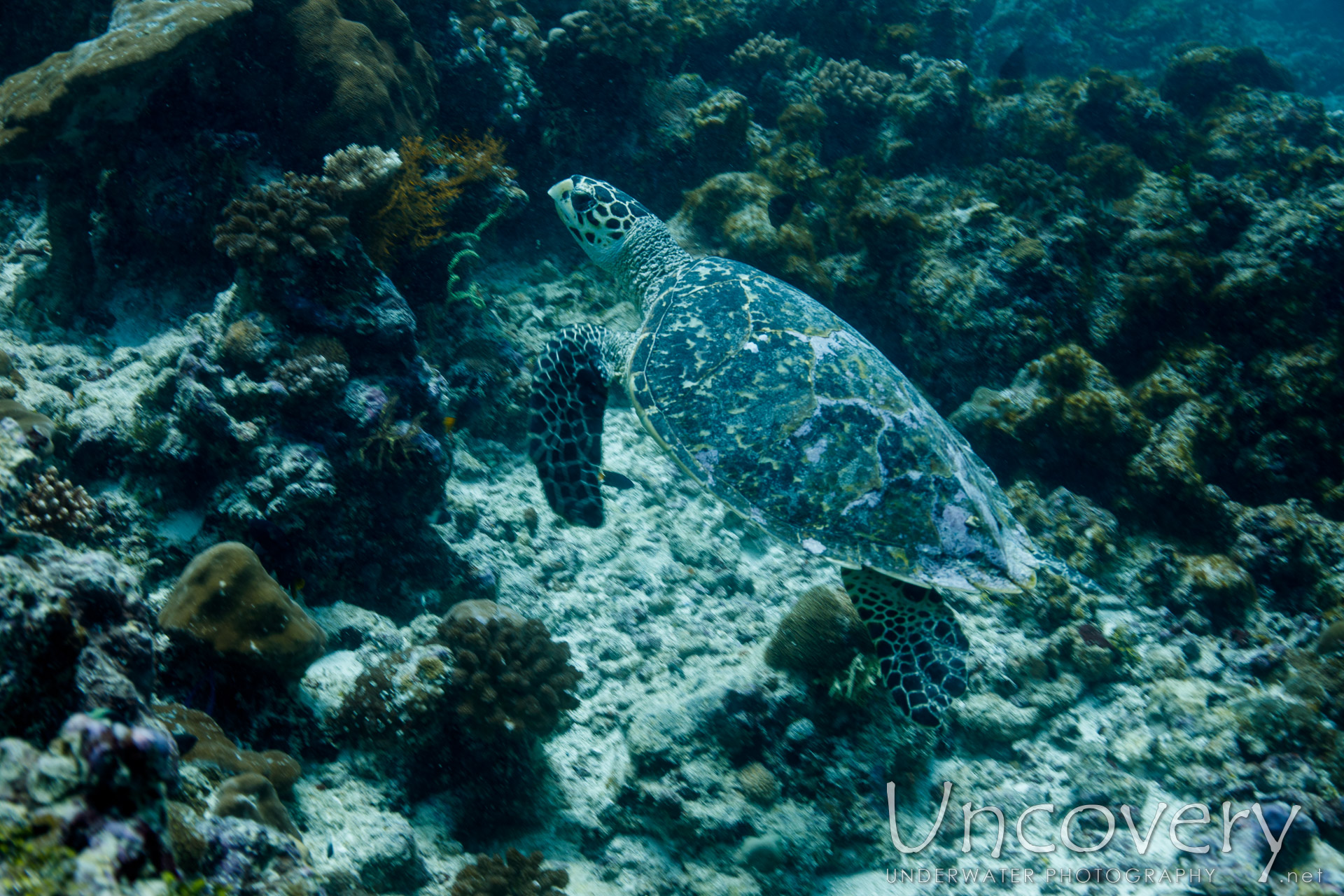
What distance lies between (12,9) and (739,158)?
6.92m

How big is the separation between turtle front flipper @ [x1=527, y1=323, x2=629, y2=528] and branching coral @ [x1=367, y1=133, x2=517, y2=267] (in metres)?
1.56

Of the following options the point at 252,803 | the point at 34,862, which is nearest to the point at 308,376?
the point at 252,803

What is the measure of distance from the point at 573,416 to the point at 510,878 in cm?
264

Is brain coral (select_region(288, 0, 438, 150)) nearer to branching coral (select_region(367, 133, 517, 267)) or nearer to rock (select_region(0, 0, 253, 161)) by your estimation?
branching coral (select_region(367, 133, 517, 267))

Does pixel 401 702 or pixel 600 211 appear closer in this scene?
pixel 401 702

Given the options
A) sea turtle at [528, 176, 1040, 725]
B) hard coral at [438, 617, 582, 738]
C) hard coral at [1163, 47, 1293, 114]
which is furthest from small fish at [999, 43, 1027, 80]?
hard coral at [438, 617, 582, 738]

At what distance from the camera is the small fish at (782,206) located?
666cm

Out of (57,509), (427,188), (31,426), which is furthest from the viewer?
(427,188)

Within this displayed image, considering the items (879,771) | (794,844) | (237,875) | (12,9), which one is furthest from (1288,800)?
(12,9)

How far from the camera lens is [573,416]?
412 centimetres

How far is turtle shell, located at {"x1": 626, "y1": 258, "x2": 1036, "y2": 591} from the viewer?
3.26 meters

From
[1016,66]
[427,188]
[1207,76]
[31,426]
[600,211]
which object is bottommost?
[31,426]

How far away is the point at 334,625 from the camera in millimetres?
3307

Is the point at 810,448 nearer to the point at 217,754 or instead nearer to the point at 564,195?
the point at 217,754
